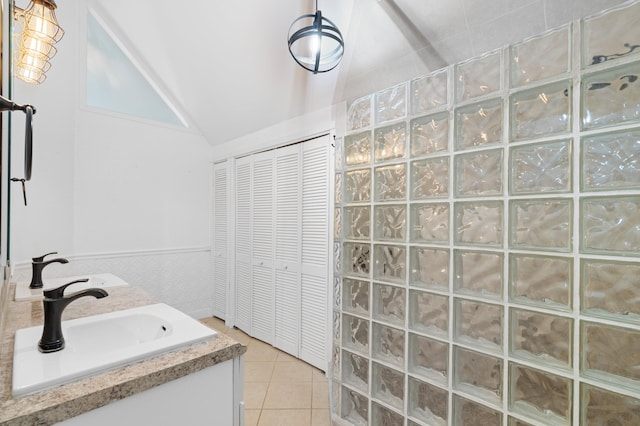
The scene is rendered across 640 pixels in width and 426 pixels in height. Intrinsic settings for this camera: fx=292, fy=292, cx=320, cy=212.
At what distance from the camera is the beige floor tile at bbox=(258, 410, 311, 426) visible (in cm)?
181

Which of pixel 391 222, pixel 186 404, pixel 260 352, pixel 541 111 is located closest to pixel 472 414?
pixel 391 222

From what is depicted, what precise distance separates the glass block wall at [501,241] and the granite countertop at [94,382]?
0.89 meters

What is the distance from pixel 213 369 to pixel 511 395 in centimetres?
111

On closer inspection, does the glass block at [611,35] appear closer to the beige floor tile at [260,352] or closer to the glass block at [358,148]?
the glass block at [358,148]

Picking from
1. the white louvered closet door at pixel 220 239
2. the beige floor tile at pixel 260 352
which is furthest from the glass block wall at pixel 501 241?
the white louvered closet door at pixel 220 239

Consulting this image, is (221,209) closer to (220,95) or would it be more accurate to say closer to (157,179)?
(157,179)

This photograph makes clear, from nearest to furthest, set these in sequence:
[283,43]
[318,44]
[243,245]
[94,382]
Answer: [94,382]
[318,44]
[283,43]
[243,245]

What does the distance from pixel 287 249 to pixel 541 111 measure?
6.72 ft

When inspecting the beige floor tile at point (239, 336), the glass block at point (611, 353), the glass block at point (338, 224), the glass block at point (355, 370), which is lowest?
the beige floor tile at point (239, 336)

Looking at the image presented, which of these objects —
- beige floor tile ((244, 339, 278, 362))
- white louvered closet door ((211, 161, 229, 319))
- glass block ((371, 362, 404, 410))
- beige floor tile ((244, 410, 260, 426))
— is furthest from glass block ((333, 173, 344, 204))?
white louvered closet door ((211, 161, 229, 319))

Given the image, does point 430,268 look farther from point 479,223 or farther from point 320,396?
point 320,396

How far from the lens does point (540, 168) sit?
108 centimetres

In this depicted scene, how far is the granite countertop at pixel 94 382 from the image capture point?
0.63 metres

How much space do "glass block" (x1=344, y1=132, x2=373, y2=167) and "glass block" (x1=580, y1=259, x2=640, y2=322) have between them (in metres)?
1.01
